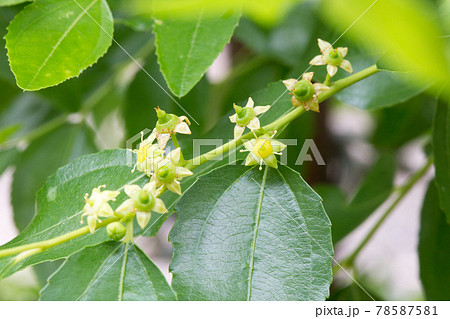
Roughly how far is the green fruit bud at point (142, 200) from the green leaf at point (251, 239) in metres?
0.04

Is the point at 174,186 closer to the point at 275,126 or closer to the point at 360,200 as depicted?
the point at 275,126

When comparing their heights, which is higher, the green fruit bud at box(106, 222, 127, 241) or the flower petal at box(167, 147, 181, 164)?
the flower petal at box(167, 147, 181, 164)

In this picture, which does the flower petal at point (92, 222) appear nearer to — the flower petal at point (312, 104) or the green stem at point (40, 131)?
the flower petal at point (312, 104)

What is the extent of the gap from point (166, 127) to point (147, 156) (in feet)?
0.08

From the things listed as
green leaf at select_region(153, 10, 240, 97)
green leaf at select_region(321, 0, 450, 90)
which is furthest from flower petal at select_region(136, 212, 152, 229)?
green leaf at select_region(321, 0, 450, 90)

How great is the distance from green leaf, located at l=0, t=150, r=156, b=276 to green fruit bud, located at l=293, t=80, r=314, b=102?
0.40ft

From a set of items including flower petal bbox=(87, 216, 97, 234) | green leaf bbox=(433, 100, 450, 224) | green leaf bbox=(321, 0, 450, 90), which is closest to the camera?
green leaf bbox=(321, 0, 450, 90)

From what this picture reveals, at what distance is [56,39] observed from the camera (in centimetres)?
38

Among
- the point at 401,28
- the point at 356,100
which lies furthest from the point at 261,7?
the point at 356,100

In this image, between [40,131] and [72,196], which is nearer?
[72,196]

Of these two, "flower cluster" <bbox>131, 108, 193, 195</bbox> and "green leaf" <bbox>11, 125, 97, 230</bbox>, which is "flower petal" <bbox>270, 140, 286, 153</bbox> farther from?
"green leaf" <bbox>11, 125, 97, 230</bbox>

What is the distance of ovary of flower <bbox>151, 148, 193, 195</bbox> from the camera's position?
1.05 ft

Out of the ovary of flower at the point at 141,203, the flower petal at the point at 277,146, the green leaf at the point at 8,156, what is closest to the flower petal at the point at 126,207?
the ovary of flower at the point at 141,203

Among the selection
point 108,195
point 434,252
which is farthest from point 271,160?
point 434,252
